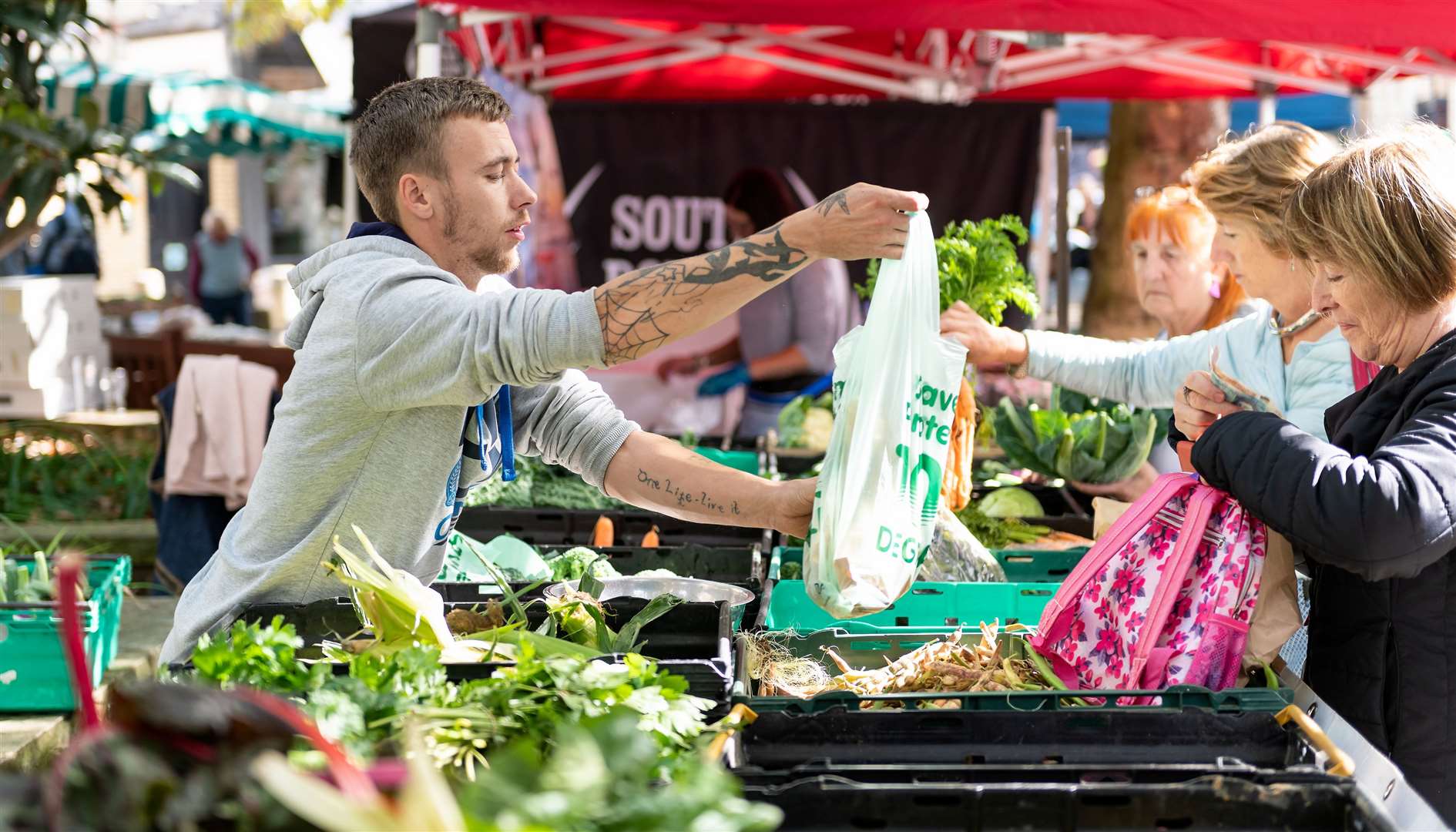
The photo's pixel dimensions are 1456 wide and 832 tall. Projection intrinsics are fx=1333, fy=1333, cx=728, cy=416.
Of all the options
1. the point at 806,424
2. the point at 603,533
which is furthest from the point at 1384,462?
the point at 806,424

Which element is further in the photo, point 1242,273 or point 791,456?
point 791,456

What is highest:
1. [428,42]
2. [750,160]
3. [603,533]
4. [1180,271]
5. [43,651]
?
[428,42]

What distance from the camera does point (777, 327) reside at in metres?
6.80

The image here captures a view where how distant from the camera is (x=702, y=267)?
7.31 ft

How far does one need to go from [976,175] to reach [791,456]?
2.82 m

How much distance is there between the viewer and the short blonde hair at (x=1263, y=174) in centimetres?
322

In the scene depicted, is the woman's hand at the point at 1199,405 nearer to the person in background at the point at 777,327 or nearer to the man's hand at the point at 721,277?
the man's hand at the point at 721,277

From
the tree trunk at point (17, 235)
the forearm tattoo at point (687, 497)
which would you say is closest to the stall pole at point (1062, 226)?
the forearm tattoo at point (687, 497)

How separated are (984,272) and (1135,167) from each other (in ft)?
16.7

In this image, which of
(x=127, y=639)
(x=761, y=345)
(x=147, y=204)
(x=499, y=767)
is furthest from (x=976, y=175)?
(x=147, y=204)

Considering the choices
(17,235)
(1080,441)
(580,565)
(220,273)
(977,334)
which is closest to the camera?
(580,565)

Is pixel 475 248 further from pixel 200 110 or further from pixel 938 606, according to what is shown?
pixel 200 110

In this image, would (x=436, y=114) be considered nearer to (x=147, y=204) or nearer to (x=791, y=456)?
(x=791, y=456)

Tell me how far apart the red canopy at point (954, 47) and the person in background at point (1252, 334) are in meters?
1.43
